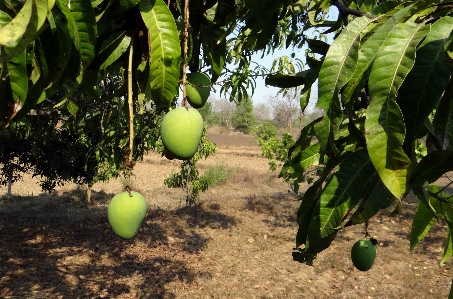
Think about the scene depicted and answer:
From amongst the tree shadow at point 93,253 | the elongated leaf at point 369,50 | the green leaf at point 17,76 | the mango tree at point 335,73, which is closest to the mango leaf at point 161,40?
the mango tree at point 335,73

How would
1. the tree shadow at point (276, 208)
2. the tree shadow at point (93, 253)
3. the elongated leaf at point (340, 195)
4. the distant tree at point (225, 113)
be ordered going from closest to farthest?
the elongated leaf at point (340, 195), the tree shadow at point (93, 253), the tree shadow at point (276, 208), the distant tree at point (225, 113)

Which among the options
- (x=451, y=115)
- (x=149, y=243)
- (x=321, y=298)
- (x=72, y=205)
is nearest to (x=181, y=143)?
(x=451, y=115)

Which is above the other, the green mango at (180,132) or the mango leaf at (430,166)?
the green mango at (180,132)

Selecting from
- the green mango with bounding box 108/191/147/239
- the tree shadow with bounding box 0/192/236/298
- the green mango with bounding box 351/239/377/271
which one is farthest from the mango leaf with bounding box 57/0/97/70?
the tree shadow with bounding box 0/192/236/298

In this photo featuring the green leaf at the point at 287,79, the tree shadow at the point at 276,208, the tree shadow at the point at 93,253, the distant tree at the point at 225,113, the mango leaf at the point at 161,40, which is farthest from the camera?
the distant tree at the point at 225,113

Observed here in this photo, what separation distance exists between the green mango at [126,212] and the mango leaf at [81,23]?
0.42 metres

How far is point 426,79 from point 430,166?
229 mm

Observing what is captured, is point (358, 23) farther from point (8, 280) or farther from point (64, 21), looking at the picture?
point (8, 280)

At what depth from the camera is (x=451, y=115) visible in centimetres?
85

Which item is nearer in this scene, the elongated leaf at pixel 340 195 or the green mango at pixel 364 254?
the elongated leaf at pixel 340 195

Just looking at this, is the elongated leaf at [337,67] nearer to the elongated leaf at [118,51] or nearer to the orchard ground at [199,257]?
the elongated leaf at [118,51]

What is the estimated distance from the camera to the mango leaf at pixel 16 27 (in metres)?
0.45

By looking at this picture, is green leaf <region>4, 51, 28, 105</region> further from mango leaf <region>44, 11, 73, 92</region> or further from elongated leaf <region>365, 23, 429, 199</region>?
elongated leaf <region>365, 23, 429, 199</region>

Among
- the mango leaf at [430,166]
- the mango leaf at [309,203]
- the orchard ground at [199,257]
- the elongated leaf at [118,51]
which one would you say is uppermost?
the elongated leaf at [118,51]
